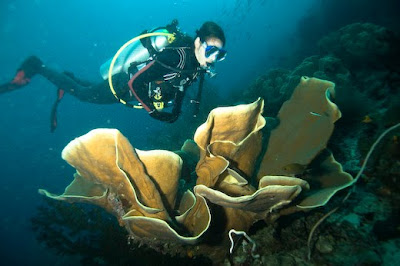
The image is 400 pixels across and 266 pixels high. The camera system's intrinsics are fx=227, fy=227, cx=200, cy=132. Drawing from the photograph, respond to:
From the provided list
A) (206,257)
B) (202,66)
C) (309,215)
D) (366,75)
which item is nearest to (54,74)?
(202,66)

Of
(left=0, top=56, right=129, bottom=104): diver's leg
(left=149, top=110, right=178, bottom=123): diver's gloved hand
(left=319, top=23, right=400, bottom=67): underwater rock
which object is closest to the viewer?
(left=149, top=110, right=178, bottom=123): diver's gloved hand

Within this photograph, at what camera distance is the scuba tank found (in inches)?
201

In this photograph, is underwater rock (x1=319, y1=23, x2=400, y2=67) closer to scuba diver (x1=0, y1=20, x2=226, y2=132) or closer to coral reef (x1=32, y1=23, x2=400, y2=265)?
coral reef (x1=32, y1=23, x2=400, y2=265)

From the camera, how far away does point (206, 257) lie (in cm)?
240

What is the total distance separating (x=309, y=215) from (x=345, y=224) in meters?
0.32

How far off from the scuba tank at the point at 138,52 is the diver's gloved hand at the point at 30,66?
398cm

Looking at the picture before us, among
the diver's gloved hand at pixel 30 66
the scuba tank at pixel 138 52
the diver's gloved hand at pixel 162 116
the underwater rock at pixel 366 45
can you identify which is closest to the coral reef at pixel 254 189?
the diver's gloved hand at pixel 162 116

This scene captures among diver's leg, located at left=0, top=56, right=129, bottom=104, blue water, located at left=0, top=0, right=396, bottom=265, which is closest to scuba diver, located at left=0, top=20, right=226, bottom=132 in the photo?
diver's leg, located at left=0, top=56, right=129, bottom=104

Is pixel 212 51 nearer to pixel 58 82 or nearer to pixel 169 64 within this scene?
pixel 169 64

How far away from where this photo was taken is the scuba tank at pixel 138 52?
5.10 meters

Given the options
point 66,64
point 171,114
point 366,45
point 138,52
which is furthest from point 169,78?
point 66,64

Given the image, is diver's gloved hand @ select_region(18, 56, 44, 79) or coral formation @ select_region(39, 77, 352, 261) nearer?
coral formation @ select_region(39, 77, 352, 261)

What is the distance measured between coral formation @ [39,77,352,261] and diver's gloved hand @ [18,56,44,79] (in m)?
8.28

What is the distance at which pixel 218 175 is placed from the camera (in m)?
1.96
